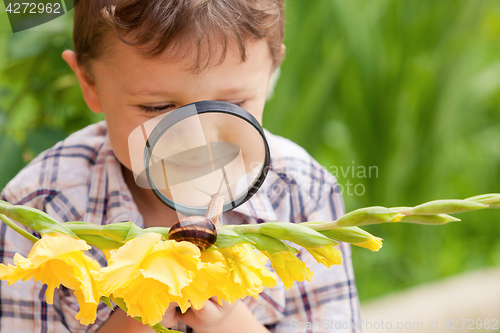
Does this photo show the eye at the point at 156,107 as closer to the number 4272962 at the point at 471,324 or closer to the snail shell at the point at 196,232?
the snail shell at the point at 196,232

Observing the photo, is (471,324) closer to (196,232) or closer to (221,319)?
(221,319)

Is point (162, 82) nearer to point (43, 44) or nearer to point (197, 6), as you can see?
point (197, 6)

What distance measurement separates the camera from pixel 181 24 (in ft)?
1.99

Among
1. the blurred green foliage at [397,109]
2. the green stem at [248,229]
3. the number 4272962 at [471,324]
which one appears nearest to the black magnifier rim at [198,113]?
the green stem at [248,229]

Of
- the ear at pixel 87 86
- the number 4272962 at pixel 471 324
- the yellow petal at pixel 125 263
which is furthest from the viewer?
the number 4272962 at pixel 471 324

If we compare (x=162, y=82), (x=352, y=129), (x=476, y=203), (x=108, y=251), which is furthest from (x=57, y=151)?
(x=352, y=129)

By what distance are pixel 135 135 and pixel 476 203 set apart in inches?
17.5

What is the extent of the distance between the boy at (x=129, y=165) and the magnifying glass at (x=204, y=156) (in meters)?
0.08

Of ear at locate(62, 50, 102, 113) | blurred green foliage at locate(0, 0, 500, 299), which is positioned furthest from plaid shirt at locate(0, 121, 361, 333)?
blurred green foliage at locate(0, 0, 500, 299)

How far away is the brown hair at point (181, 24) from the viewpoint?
0.60 m

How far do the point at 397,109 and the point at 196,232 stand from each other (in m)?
1.35

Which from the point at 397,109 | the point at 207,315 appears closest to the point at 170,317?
the point at 207,315

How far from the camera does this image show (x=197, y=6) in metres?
0.61

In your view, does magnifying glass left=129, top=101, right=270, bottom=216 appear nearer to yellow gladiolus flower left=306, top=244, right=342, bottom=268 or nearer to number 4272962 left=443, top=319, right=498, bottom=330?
yellow gladiolus flower left=306, top=244, right=342, bottom=268
